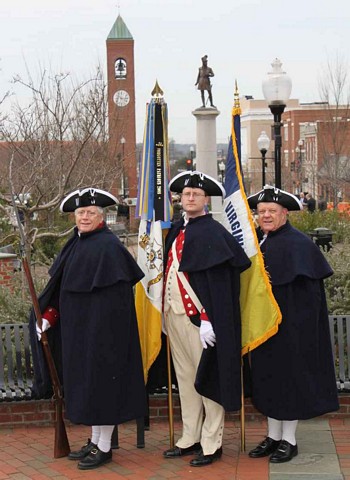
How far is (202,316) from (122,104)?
63.6 ft

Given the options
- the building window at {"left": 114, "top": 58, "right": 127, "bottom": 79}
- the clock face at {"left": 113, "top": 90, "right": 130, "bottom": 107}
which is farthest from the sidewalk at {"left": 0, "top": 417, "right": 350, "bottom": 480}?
the building window at {"left": 114, "top": 58, "right": 127, "bottom": 79}

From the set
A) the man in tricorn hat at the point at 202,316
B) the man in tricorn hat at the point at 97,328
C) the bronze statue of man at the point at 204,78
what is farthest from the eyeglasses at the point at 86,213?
the bronze statue of man at the point at 204,78

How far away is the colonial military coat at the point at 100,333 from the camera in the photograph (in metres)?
5.40

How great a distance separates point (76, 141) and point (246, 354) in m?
10.9

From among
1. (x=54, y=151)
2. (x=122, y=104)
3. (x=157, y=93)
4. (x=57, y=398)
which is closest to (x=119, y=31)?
(x=122, y=104)

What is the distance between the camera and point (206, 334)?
5309mm

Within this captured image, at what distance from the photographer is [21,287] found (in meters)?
7.59

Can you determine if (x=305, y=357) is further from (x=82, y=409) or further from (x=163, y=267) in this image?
(x=82, y=409)

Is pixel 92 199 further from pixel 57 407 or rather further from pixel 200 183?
pixel 57 407

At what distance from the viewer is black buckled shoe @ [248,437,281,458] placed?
18.5 ft

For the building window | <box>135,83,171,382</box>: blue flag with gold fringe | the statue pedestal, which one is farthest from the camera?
the building window

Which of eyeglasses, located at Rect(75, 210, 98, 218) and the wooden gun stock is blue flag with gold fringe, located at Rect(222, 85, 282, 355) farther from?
the wooden gun stock

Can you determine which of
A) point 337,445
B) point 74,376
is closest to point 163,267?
point 74,376

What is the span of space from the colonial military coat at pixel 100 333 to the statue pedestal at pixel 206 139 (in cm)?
1915
